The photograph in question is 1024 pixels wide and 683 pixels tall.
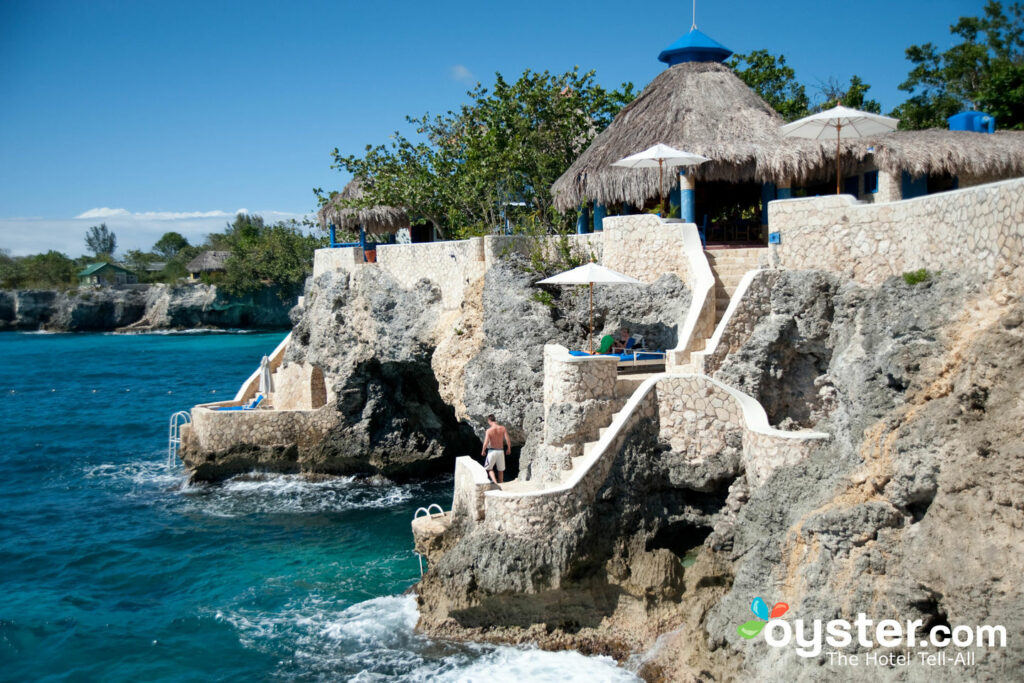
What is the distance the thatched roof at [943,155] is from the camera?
1788 cm

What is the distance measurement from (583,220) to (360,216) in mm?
9515

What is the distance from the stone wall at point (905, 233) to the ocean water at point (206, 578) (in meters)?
7.88

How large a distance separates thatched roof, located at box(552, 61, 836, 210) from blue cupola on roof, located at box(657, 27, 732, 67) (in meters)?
1.33

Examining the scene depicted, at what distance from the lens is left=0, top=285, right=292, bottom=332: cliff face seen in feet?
271

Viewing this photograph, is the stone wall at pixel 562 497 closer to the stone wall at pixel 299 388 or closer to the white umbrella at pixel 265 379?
the stone wall at pixel 299 388

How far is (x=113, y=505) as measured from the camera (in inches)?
912

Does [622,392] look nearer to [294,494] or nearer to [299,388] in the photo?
[294,494]

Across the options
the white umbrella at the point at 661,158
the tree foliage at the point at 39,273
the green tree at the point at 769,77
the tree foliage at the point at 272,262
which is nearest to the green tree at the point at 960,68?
the green tree at the point at 769,77

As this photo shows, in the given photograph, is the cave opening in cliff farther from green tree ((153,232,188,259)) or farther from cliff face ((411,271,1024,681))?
green tree ((153,232,188,259))

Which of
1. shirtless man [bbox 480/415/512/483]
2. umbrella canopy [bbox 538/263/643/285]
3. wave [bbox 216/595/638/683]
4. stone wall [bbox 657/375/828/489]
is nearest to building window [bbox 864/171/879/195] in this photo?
umbrella canopy [bbox 538/263/643/285]

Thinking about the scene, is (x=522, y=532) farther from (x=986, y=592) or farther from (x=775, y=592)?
(x=986, y=592)

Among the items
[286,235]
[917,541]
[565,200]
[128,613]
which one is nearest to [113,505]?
[128,613]

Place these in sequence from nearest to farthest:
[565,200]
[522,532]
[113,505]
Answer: [522,532], [565,200], [113,505]

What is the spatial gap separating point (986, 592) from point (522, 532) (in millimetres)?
6828
